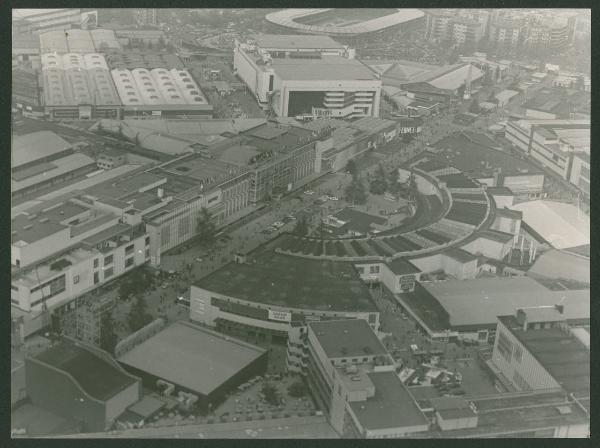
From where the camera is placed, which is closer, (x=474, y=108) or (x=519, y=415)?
(x=519, y=415)

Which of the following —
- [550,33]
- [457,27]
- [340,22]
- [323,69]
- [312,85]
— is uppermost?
[550,33]

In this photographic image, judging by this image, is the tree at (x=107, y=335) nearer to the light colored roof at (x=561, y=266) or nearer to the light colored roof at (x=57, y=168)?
the light colored roof at (x=57, y=168)

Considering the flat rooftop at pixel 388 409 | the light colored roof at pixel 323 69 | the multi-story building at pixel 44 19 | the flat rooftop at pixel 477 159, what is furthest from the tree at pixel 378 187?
the multi-story building at pixel 44 19

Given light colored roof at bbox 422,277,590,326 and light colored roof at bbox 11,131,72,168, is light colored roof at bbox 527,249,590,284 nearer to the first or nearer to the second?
light colored roof at bbox 422,277,590,326

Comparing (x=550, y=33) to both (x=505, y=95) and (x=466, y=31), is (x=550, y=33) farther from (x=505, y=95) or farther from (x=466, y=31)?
(x=466, y=31)

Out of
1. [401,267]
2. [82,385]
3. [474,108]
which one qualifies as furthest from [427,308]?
[474,108]

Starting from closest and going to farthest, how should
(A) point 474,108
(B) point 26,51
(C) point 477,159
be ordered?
(C) point 477,159
(B) point 26,51
(A) point 474,108

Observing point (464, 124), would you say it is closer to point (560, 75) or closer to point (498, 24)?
point (560, 75)

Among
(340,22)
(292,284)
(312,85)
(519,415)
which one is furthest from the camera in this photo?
(340,22)

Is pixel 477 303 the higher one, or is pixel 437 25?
pixel 437 25
